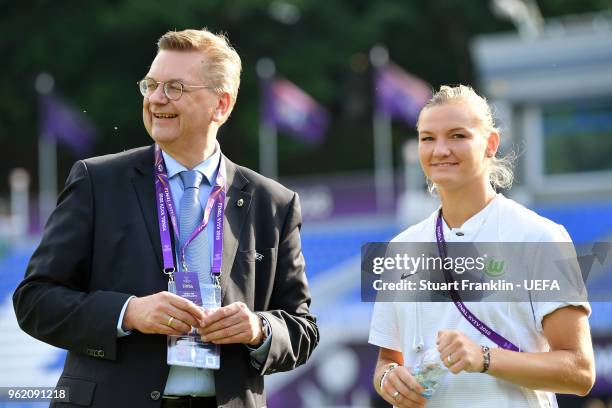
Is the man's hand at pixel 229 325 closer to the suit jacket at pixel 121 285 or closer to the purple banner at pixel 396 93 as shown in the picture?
the suit jacket at pixel 121 285

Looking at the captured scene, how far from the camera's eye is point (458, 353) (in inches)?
136

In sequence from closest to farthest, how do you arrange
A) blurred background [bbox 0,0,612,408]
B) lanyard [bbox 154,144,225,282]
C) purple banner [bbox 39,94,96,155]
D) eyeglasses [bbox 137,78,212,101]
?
lanyard [bbox 154,144,225,282] → eyeglasses [bbox 137,78,212,101] → blurred background [bbox 0,0,612,408] → purple banner [bbox 39,94,96,155]

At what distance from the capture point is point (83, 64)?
3048cm

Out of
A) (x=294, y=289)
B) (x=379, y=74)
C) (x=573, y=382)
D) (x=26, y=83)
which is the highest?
(x=26, y=83)

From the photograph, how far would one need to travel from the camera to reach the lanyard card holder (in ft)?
12.1

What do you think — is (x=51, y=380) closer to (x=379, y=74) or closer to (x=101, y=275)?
(x=379, y=74)

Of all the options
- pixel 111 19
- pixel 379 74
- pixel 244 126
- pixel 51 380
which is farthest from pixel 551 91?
pixel 111 19

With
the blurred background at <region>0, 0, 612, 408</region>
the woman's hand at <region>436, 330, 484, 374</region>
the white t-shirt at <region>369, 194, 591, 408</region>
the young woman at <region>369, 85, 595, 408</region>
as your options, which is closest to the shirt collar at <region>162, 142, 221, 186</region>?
the young woman at <region>369, 85, 595, 408</region>

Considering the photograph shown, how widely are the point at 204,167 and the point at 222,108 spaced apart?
0.23 metres

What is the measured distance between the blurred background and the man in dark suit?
10746 millimetres

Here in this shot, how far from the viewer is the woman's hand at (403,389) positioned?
3623 mm

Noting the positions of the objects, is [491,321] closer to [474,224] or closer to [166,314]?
[474,224]

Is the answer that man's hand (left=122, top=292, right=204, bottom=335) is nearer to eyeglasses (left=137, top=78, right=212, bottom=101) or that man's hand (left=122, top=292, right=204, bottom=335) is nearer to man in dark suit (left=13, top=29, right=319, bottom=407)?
man in dark suit (left=13, top=29, right=319, bottom=407)

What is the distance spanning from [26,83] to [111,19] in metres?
2.88
